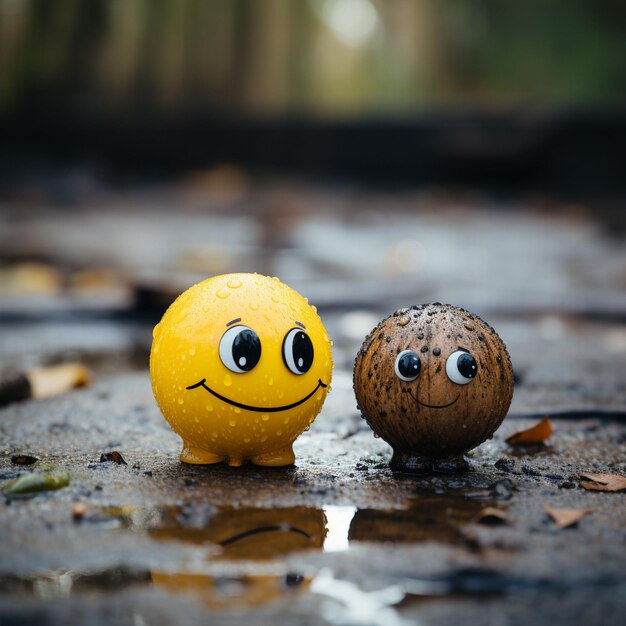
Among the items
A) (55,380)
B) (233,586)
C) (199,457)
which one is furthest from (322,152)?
(233,586)

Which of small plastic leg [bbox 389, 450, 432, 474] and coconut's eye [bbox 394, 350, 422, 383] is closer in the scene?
coconut's eye [bbox 394, 350, 422, 383]

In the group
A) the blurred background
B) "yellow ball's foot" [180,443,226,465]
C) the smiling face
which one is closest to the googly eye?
the smiling face

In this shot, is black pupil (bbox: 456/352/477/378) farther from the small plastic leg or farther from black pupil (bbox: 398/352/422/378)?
the small plastic leg

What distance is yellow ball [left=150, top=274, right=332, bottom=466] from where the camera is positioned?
2.96 metres

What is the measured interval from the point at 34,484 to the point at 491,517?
133 centimetres

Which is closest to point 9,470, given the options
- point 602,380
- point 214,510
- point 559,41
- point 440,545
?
point 214,510

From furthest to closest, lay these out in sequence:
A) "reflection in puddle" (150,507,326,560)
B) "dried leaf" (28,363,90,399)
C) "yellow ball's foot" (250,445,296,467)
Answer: "dried leaf" (28,363,90,399)
"yellow ball's foot" (250,445,296,467)
"reflection in puddle" (150,507,326,560)

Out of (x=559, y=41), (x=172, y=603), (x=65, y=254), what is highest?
(x=559, y=41)

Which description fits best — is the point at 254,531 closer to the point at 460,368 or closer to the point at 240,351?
the point at 240,351

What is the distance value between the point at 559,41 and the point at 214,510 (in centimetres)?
1495

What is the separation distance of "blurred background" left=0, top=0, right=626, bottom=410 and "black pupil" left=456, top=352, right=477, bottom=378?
3122 mm

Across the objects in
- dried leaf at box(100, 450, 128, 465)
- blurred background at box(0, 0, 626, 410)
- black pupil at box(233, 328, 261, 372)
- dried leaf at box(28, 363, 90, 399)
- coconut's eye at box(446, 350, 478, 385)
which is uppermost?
blurred background at box(0, 0, 626, 410)

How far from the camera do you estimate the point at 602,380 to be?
178 inches

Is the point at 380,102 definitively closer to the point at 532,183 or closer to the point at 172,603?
the point at 532,183
